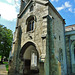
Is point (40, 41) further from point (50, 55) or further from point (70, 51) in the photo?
point (70, 51)

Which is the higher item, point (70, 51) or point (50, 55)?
point (70, 51)

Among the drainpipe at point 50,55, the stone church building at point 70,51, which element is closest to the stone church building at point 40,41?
the drainpipe at point 50,55

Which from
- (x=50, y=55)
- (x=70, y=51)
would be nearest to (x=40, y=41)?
(x=50, y=55)

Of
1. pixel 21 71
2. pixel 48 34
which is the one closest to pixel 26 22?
pixel 48 34

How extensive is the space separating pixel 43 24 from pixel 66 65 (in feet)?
22.9

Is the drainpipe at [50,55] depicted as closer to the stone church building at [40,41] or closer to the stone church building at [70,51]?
the stone church building at [40,41]

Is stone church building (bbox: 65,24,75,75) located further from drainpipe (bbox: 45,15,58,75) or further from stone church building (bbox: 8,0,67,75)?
drainpipe (bbox: 45,15,58,75)

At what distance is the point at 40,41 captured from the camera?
8.22 m

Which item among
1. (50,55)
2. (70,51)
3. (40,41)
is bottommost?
(50,55)

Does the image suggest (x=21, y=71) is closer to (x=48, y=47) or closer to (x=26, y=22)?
(x=48, y=47)

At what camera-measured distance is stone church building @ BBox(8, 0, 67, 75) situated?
280 inches

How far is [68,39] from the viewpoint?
12.2m

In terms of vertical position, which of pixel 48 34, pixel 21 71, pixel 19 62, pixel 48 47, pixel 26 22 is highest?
pixel 26 22

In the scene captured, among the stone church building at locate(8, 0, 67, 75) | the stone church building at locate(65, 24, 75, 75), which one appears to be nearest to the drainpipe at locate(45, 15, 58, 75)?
the stone church building at locate(8, 0, 67, 75)
